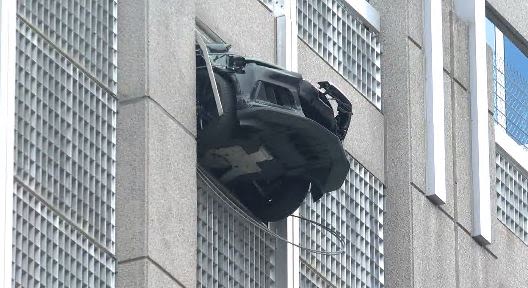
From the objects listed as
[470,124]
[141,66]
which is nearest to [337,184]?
[141,66]

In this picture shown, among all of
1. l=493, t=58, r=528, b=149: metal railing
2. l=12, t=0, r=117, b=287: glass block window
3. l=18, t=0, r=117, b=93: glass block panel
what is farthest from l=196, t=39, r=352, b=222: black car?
l=493, t=58, r=528, b=149: metal railing

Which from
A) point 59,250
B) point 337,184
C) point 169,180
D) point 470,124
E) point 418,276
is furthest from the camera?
point 470,124

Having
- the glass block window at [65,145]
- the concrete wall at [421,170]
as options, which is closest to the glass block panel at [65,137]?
the glass block window at [65,145]

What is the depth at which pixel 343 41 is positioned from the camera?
25.9 meters

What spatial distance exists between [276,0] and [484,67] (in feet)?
15.0

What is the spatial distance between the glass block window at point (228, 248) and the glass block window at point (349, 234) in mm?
881

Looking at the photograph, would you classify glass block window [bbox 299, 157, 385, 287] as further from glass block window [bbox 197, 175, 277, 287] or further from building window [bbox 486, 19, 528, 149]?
building window [bbox 486, 19, 528, 149]

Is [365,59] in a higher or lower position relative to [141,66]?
higher

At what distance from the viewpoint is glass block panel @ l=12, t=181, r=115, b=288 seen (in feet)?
61.9

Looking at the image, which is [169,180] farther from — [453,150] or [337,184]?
[453,150]

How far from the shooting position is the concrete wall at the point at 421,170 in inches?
1008

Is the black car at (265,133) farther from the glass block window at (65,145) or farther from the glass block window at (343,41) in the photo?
the glass block window at (343,41)

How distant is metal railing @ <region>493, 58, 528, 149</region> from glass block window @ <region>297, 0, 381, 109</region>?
3.15 meters

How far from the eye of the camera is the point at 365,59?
2639 centimetres
